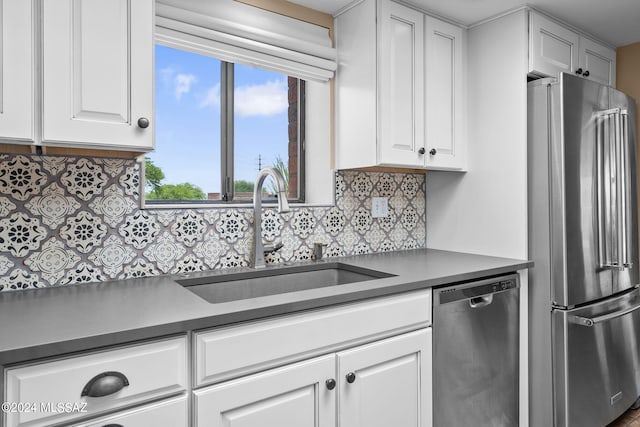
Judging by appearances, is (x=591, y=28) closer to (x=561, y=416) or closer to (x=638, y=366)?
(x=638, y=366)

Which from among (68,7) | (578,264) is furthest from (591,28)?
(68,7)

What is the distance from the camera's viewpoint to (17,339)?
0.95m

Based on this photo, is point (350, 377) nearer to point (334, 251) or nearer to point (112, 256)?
point (334, 251)

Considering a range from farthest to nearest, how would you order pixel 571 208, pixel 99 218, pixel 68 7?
pixel 571 208, pixel 99 218, pixel 68 7

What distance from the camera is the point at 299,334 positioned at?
1323mm

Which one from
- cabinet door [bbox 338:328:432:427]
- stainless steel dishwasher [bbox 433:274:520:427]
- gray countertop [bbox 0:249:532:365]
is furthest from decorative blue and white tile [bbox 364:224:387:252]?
cabinet door [bbox 338:328:432:427]

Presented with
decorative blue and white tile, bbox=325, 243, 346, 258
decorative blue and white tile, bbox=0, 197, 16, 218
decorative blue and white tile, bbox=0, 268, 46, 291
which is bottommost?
decorative blue and white tile, bbox=0, 268, 46, 291

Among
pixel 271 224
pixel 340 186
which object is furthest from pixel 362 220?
pixel 271 224

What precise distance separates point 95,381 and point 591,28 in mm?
2945

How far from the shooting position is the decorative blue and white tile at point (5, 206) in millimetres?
1408

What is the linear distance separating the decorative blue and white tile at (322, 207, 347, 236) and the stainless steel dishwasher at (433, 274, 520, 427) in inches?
27.4

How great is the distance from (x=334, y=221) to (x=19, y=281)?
54.8 inches

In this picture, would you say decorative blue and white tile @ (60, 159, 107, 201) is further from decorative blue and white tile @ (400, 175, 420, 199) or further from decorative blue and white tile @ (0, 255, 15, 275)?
decorative blue and white tile @ (400, 175, 420, 199)

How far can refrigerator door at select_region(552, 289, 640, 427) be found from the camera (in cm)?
197
